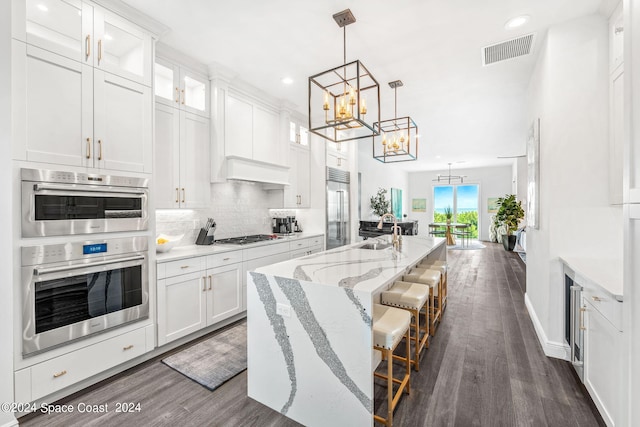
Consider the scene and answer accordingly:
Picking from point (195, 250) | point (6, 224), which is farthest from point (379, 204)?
point (6, 224)

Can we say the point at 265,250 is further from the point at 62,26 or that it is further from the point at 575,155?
the point at 575,155

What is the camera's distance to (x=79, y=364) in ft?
6.57

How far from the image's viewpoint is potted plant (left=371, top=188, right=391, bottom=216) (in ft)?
28.3

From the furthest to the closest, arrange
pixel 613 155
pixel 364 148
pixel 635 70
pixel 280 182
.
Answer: pixel 364 148
pixel 280 182
pixel 613 155
pixel 635 70

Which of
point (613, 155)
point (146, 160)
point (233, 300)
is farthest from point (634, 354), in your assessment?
point (146, 160)

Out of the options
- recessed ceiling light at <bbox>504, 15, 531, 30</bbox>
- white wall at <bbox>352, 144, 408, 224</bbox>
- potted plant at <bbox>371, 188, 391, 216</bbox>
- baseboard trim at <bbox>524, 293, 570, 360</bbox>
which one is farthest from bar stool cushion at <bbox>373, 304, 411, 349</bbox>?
potted plant at <bbox>371, 188, 391, 216</bbox>

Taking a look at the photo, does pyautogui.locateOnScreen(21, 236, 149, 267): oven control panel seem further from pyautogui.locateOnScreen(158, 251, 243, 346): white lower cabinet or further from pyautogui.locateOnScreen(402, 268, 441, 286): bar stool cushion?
pyautogui.locateOnScreen(402, 268, 441, 286): bar stool cushion

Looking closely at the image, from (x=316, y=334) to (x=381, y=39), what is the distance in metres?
2.57

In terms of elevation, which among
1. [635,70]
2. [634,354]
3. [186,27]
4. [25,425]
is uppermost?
[186,27]

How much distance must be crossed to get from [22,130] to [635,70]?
3.27m

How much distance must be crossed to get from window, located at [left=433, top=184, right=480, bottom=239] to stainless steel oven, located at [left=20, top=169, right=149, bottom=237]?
11131 mm

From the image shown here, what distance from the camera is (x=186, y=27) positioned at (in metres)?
2.51

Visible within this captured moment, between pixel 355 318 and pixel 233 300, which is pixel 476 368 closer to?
pixel 355 318

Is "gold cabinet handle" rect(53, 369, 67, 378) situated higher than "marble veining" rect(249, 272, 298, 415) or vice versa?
"marble veining" rect(249, 272, 298, 415)
